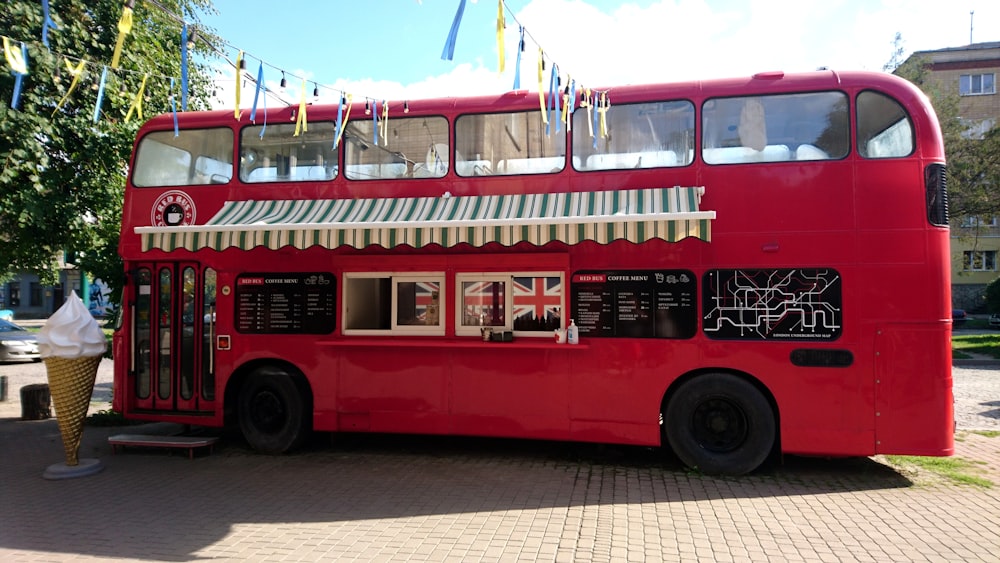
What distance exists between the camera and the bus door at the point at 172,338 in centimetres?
767

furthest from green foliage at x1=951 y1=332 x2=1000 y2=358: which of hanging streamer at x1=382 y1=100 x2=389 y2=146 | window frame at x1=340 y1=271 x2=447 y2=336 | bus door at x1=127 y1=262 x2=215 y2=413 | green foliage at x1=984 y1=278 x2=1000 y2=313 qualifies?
bus door at x1=127 y1=262 x2=215 y2=413

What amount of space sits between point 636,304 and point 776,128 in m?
2.30

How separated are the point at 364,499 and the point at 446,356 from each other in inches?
72.9

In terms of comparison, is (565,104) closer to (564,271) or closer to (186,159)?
(564,271)

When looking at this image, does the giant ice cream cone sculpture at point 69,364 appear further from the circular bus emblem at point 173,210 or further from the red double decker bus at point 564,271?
the circular bus emblem at point 173,210

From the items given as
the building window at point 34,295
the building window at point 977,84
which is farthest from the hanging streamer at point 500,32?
the building window at point 34,295

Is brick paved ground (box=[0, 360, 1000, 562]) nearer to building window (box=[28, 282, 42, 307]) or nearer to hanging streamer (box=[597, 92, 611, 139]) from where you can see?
hanging streamer (box=[597, 92, 611, 139])

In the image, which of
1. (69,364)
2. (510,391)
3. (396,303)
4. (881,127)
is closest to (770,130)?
(881,127)

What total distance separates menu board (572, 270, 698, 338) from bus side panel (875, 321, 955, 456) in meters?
1.83

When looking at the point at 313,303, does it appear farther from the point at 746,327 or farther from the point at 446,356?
the point at 746,327

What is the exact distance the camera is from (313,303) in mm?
7359

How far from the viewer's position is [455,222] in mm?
6242

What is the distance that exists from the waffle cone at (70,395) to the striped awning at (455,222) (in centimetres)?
150

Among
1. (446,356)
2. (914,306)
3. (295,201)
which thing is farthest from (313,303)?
(914,306)
